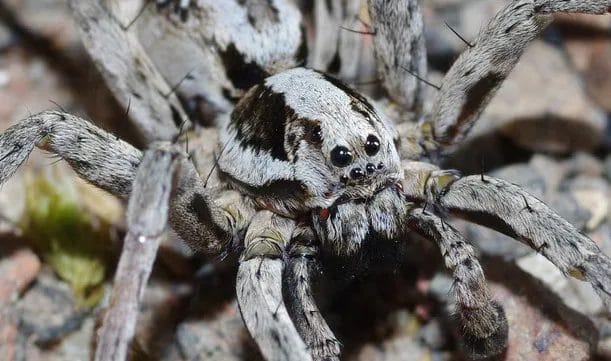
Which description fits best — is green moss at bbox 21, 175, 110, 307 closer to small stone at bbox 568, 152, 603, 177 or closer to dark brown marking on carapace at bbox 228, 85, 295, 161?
dark brown marking on carapace at bbox 228, 85, 295, 161

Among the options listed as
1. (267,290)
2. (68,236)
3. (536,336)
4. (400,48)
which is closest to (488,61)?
(400,48)

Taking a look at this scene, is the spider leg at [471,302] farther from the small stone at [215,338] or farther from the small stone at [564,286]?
the small stone at [215,338]

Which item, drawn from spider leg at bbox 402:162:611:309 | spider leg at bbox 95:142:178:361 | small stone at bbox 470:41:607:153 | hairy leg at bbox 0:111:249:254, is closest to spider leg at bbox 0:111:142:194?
Answer: hairy leg at bbox 0:111:249:254

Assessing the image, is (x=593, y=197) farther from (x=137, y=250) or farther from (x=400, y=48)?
(x=137, y=250)

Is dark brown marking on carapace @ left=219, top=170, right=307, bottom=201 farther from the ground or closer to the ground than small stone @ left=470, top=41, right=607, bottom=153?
farther from the ground

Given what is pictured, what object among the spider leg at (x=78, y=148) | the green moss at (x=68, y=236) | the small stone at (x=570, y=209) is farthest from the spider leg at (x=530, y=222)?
the green moss at (x=68, y=236)

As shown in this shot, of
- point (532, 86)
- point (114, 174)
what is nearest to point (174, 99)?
point (114, 174)
